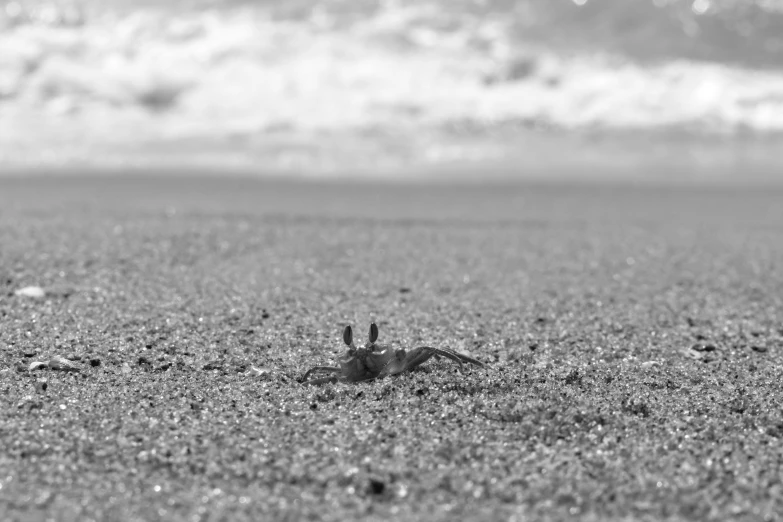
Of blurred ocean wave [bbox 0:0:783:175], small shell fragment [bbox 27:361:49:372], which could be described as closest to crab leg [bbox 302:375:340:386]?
small shell fragment [bbox 27:361:49:372]

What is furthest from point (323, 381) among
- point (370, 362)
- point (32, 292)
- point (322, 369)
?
point (32, 292)

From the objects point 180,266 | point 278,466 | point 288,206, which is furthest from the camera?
point 288,206

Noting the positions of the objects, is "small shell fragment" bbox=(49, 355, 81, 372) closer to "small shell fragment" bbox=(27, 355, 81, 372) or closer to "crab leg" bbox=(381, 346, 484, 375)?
"small shell fragment" bbox=(27, 355, 81, 372)

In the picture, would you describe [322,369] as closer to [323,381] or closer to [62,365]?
[323,381]

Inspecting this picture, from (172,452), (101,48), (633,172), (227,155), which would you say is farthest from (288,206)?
(101,48)

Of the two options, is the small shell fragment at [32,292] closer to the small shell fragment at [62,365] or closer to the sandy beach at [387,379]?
the sandy beach at [387,379]

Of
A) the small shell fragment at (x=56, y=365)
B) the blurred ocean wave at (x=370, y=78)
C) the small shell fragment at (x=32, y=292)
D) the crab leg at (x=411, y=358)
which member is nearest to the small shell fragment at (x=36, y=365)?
the small shell fragment at (x=56, y=365)

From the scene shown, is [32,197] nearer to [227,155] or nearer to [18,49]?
[227,155]

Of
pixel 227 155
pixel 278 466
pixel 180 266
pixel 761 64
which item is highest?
pixel 761 64
